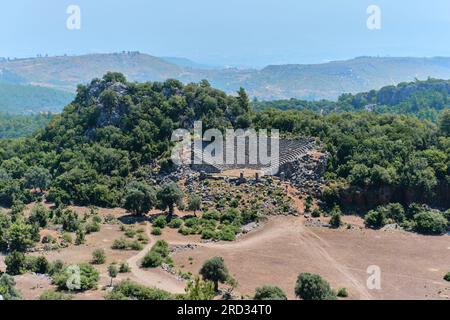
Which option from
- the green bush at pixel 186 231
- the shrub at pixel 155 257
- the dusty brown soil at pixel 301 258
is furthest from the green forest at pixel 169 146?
the shrub at pixel 155 257

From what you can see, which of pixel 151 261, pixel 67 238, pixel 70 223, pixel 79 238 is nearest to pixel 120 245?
pixel 79 238

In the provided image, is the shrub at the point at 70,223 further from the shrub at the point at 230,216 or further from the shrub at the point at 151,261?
the shrub at the point at 230,216

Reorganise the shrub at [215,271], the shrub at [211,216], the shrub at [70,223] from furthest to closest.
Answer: the shrub at [211,216], the shrub at [70,223], the shrub at [215,271]

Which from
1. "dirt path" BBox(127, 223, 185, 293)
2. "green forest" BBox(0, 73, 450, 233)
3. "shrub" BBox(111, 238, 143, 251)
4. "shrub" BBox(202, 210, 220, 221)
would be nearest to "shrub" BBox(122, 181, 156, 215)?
"green forest" BBox(0, 73, 450, 233)

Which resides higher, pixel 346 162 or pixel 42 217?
pixel 346 162
